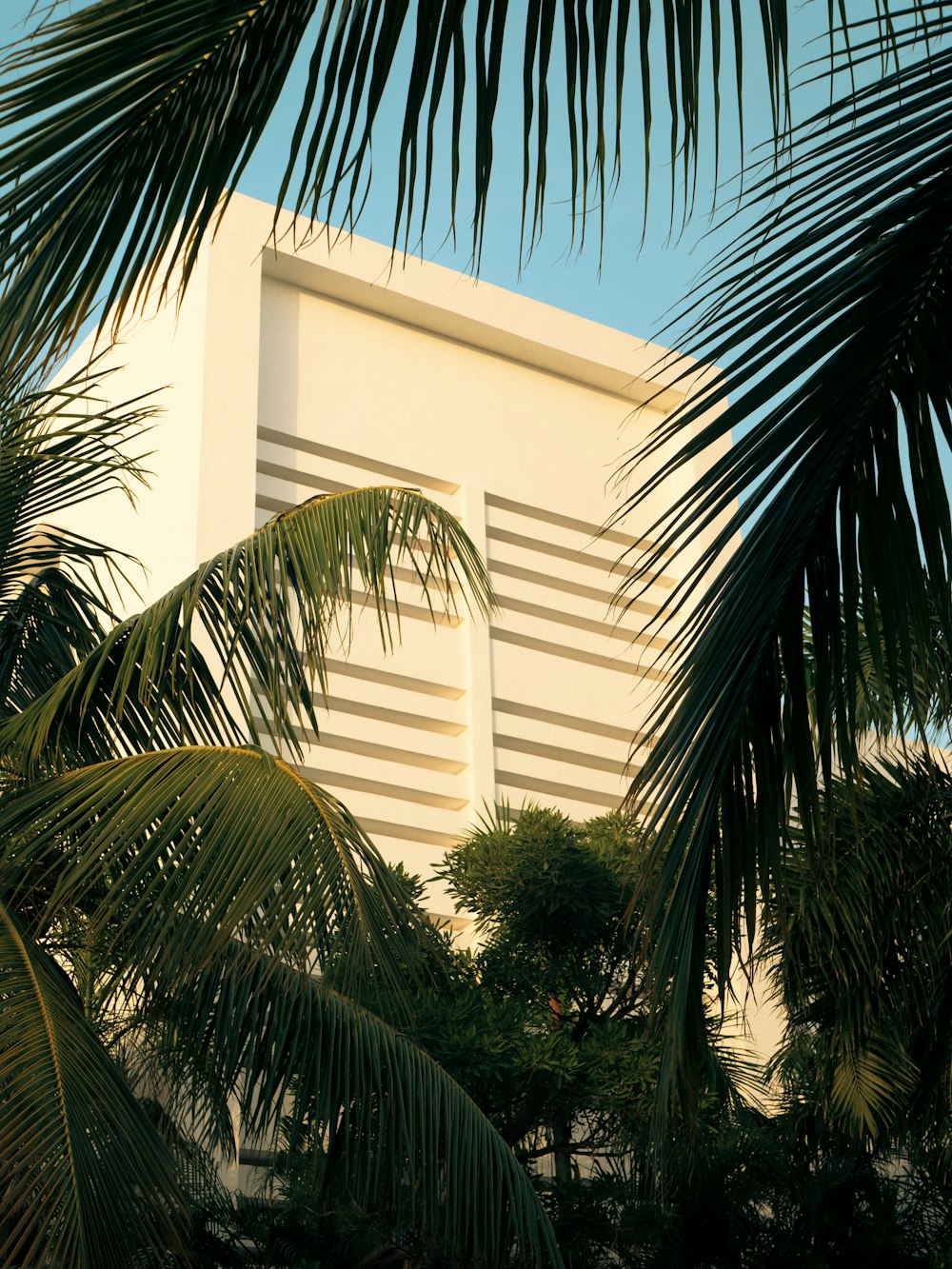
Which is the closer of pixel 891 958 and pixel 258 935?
pixel 258 935

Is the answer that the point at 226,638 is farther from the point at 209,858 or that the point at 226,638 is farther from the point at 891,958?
the point at 891,958

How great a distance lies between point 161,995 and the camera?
5.72 meters

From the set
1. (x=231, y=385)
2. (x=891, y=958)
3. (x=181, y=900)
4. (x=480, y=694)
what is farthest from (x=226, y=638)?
(x=480, y=694)

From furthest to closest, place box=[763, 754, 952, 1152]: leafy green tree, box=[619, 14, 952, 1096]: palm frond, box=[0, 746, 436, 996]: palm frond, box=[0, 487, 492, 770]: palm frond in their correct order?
box=[763, 754, 952, 1152]: leafy green tree < box=[0, 487, 492, 770]: palm frond < box=[0, 746, 436, 996]: palm frond < box=[619, 14, 952, 1096]: palm frond

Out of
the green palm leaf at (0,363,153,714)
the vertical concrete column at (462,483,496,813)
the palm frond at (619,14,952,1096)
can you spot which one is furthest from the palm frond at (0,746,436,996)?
the vertical concrete column at (462,483,496,813)

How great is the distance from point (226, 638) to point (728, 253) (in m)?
3.82

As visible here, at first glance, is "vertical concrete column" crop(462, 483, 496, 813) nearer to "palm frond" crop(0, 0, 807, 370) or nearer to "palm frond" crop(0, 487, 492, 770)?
"palm frond" crop(0, 487, 492, 770)

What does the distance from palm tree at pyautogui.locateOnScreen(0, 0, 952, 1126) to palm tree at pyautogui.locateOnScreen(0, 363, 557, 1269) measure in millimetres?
2250

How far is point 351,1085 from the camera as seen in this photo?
635cm

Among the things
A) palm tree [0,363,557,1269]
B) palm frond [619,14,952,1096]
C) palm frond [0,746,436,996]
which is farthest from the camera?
palm frond [0,746,436,996]

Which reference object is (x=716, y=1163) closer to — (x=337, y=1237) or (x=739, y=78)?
(x=337, y=1237)

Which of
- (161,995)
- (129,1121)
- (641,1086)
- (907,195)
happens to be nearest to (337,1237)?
(641,1086)

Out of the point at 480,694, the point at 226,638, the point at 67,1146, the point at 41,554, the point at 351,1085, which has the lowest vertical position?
the point at 67,1146

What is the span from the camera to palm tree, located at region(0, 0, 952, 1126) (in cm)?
200
